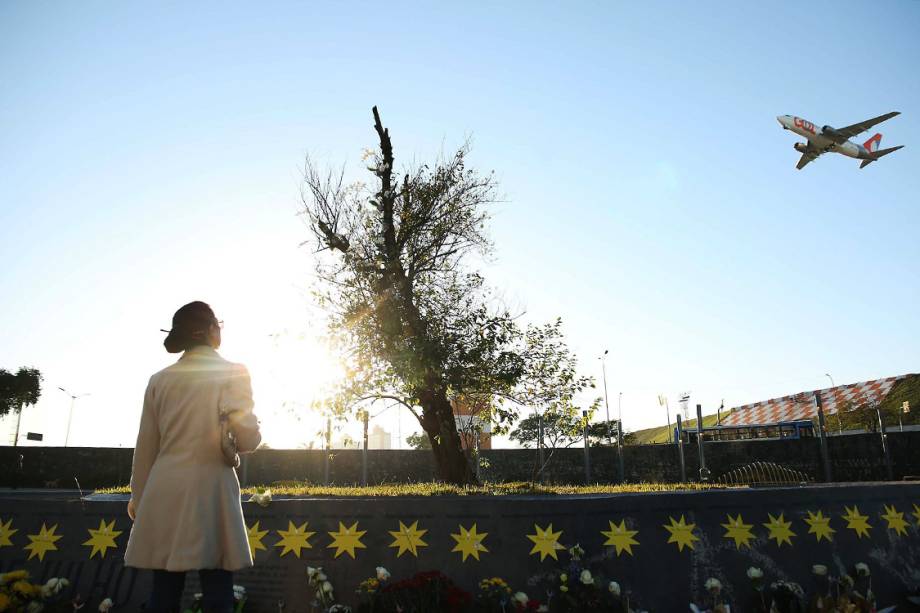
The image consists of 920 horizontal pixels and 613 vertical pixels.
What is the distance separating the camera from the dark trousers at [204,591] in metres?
3.16

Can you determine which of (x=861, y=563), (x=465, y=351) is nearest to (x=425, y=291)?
(x=465, y=351)

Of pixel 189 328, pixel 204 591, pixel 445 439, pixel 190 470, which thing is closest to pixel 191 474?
pixel 190 470

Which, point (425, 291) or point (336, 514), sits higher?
point (425, 291)

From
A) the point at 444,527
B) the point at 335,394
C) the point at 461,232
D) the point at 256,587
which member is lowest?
the point at 256,587

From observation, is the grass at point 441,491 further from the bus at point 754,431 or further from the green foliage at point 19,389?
the green foliage at point 19,389

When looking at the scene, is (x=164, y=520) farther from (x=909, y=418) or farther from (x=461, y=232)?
(x=909, y=418)

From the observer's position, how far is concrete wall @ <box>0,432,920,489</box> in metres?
17.7

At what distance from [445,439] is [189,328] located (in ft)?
26.7

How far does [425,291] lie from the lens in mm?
11547

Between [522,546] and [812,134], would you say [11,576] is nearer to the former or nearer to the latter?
[522,546]

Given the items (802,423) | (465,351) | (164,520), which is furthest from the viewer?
(802,423)

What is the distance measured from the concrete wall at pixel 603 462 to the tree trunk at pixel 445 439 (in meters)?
6.05

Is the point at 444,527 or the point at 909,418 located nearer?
the point at 444,527

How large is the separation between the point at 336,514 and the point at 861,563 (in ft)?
16.0
